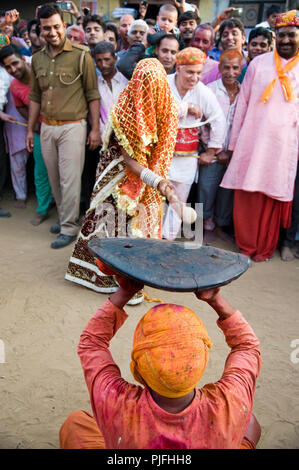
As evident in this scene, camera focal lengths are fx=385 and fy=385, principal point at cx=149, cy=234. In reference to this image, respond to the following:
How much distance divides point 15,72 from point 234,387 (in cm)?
474

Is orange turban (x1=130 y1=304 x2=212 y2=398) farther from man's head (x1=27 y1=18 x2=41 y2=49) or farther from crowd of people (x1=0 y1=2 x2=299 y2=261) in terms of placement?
man's head (x1=27 y1=18 x2=41 y2=49)

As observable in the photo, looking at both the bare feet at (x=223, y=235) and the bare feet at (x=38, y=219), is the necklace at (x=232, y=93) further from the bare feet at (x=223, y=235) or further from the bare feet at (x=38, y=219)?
the bare feet at (x=38, y=219)

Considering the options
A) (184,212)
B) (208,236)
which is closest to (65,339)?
(184,212)

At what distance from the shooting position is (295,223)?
4.38 meters

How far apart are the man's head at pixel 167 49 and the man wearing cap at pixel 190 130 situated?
0.33m

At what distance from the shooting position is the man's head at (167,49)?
400cm

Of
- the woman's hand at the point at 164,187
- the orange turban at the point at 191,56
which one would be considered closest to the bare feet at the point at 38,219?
the orange turban at the point at 191,56

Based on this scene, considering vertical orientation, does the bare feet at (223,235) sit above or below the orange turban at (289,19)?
below

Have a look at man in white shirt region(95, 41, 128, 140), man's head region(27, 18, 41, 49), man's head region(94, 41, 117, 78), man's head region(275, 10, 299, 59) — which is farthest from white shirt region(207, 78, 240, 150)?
man's head region(27, 18, 41, 49)

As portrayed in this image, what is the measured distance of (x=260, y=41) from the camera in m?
4.54

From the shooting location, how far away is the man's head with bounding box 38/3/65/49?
3828 mm

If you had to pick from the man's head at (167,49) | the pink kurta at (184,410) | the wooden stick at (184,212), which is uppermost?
the man's head at (167,49)

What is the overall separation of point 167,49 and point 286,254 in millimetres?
2580
